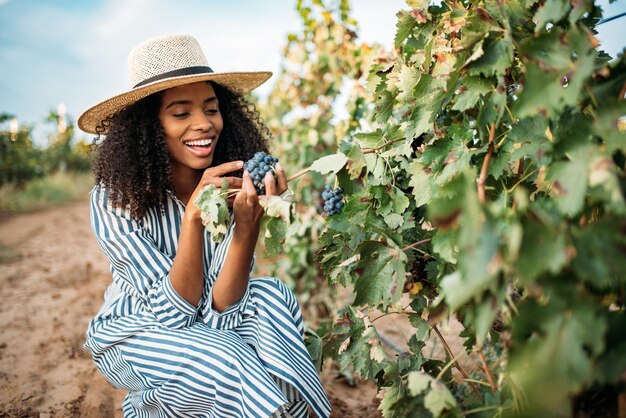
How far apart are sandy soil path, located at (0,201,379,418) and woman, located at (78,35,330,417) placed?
713mm

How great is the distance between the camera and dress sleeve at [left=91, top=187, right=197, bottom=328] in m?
1.86

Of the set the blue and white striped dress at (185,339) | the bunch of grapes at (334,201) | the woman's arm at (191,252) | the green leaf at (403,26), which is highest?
the green leaf at (403,26)

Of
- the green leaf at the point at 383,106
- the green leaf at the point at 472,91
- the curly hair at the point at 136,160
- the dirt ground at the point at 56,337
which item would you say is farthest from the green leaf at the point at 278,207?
the dirt ground at the point at 56,337

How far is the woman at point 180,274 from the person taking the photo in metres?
1.71

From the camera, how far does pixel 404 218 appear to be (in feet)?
5.15

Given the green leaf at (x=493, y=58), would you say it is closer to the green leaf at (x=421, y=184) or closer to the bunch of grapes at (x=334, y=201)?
the green leaf at (x=421, y=184)

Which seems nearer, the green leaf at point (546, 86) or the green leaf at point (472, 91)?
the green leaf at point (546, 86)

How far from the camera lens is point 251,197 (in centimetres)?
168

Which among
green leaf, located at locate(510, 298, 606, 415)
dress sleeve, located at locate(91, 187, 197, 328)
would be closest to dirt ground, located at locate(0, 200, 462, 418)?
dress sleeve, located at locate(91, 187, 197, 328)

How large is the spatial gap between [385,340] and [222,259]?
1.44 meters

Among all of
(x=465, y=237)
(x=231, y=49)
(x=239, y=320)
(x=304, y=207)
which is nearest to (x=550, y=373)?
(x=465, y=237)

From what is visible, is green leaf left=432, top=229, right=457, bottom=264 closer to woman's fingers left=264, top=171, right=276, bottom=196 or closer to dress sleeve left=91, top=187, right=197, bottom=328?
woman's fingers left=264, top=171, right=276, bottom=196

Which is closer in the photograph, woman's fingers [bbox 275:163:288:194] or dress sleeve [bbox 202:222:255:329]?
woman's fingers [bbox 275:163:288:194]

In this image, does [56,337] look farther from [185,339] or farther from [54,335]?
[185,339]
